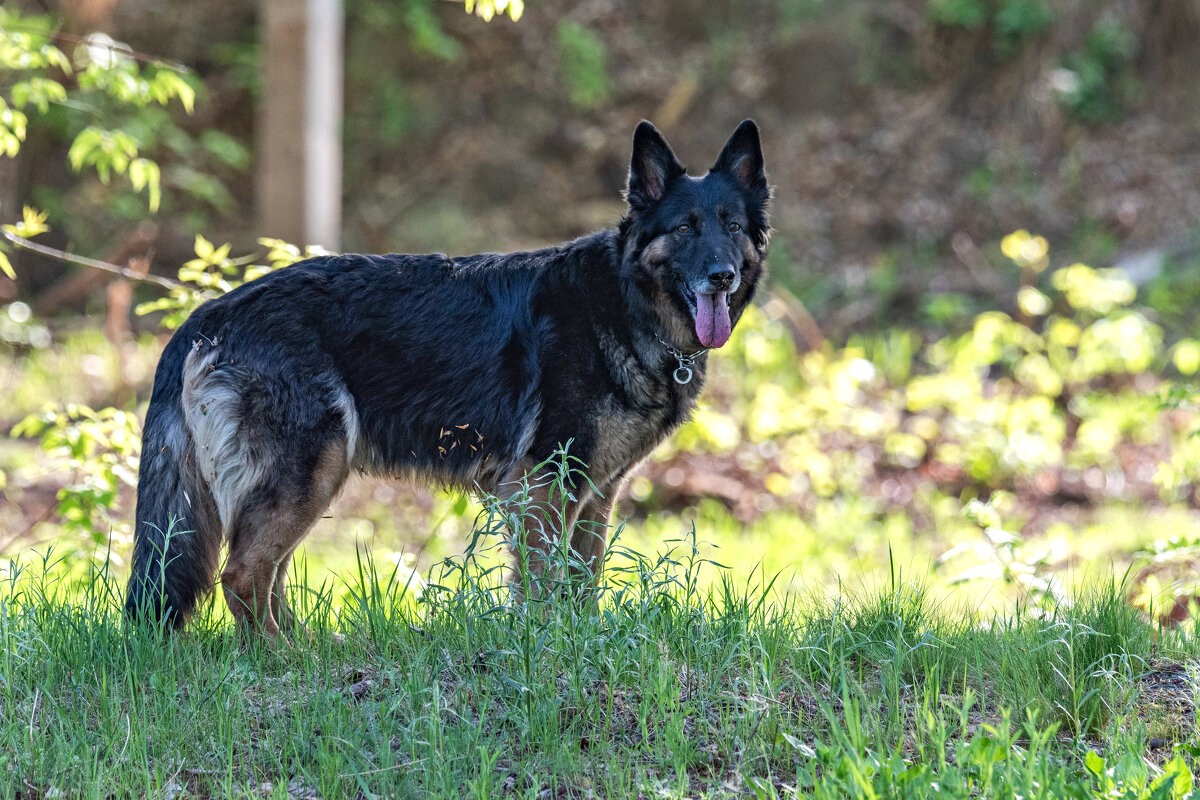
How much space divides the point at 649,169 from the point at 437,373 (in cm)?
128

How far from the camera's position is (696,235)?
4535 mm

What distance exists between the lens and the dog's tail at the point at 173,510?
3957 mm

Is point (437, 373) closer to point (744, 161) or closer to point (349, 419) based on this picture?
point (349, 419)

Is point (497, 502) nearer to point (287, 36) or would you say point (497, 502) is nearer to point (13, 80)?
point (287, 36)

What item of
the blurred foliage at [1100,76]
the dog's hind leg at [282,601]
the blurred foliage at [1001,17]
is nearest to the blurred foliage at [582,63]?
the blurred foliage at [1001,17]

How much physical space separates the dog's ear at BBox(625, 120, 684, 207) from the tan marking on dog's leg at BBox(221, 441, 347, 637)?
1.77 meters

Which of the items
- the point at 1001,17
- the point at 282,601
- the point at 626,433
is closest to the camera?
the point at 282,601

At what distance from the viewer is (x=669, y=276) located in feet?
14.9

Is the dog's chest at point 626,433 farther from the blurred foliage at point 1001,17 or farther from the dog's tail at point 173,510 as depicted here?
the blurred foliage at point 1001,17

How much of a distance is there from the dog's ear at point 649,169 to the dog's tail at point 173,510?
198 centimetres

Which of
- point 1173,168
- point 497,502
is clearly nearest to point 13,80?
point 497,502

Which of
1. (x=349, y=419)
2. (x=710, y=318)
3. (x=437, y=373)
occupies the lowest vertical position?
(x=349, y=419)

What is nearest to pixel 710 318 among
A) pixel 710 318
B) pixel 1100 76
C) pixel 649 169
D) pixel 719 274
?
pixel 710 318

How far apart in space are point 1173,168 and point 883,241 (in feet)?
12.1
